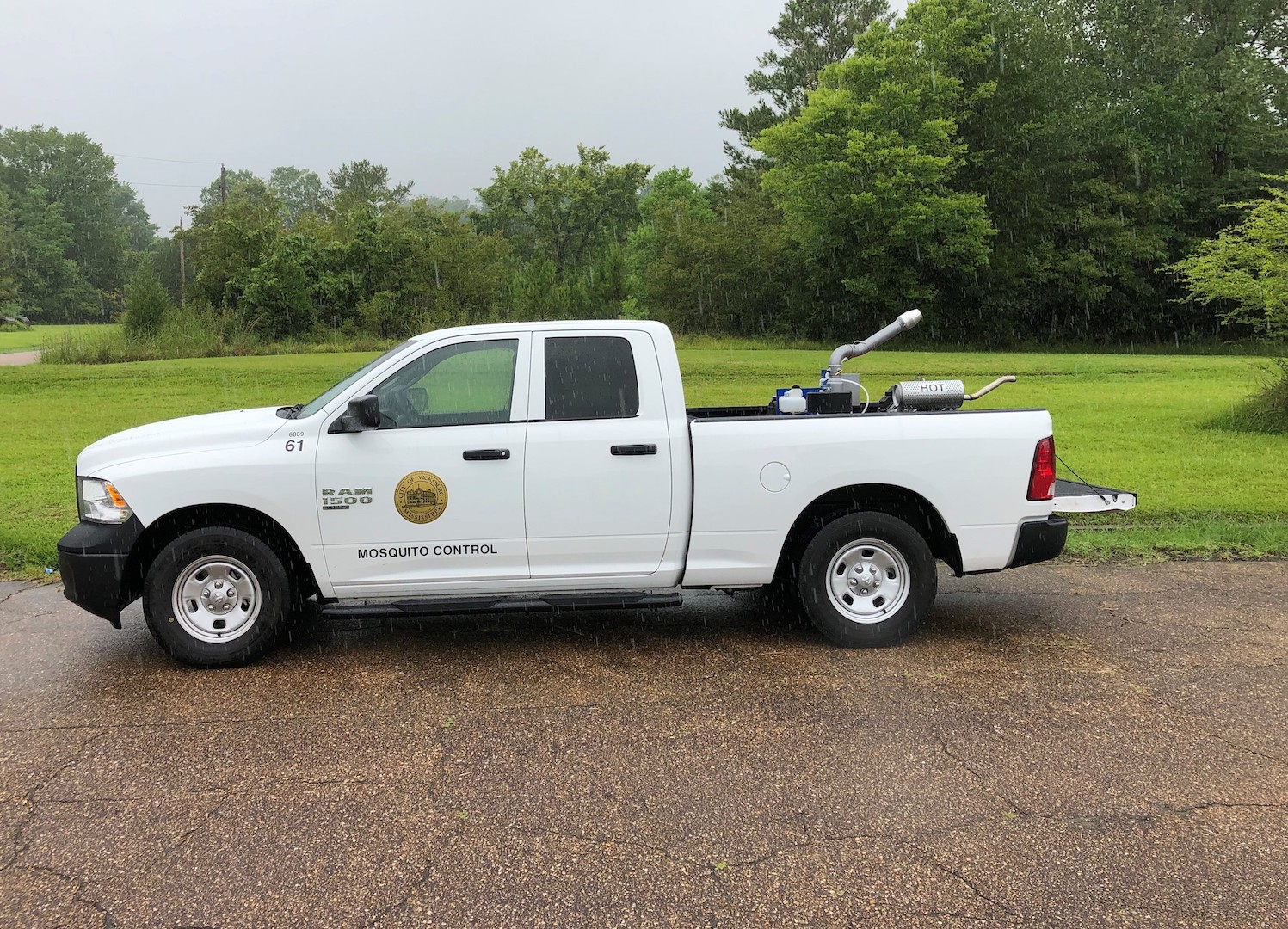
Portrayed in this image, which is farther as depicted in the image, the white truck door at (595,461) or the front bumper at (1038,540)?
the front bumper at (1038,540)

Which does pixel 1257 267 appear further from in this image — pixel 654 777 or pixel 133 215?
pixel 133 215

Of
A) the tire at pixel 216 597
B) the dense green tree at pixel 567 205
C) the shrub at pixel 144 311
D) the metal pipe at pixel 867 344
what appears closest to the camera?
the tire at pixel 216 597

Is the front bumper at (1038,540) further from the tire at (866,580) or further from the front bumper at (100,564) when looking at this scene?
the front bumper at (100,564)

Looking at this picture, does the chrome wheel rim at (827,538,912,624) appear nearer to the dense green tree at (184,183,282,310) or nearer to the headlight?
the headlight

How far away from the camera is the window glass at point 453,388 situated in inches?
215

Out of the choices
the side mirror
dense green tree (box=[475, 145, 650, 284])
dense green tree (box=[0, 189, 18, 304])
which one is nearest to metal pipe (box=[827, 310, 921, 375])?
the side mirror

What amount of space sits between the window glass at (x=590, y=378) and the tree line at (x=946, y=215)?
111 feet

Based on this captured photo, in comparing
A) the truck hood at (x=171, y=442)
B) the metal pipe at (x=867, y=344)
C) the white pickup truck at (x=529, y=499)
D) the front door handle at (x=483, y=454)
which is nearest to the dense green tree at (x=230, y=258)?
the truck hood at (x=171, y=442)

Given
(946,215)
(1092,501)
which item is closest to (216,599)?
(1092,501)

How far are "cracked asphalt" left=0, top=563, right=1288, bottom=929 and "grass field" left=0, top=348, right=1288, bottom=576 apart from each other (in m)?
2.68

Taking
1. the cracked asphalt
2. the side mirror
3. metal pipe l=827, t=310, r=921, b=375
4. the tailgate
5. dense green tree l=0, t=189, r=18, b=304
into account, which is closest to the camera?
the cracked asphalt

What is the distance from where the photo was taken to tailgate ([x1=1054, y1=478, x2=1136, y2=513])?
5926 mm

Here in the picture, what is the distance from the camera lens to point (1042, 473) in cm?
560

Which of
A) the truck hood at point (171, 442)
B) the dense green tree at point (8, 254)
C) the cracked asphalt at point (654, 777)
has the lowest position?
the cracked asphalt at point (654, 777)
